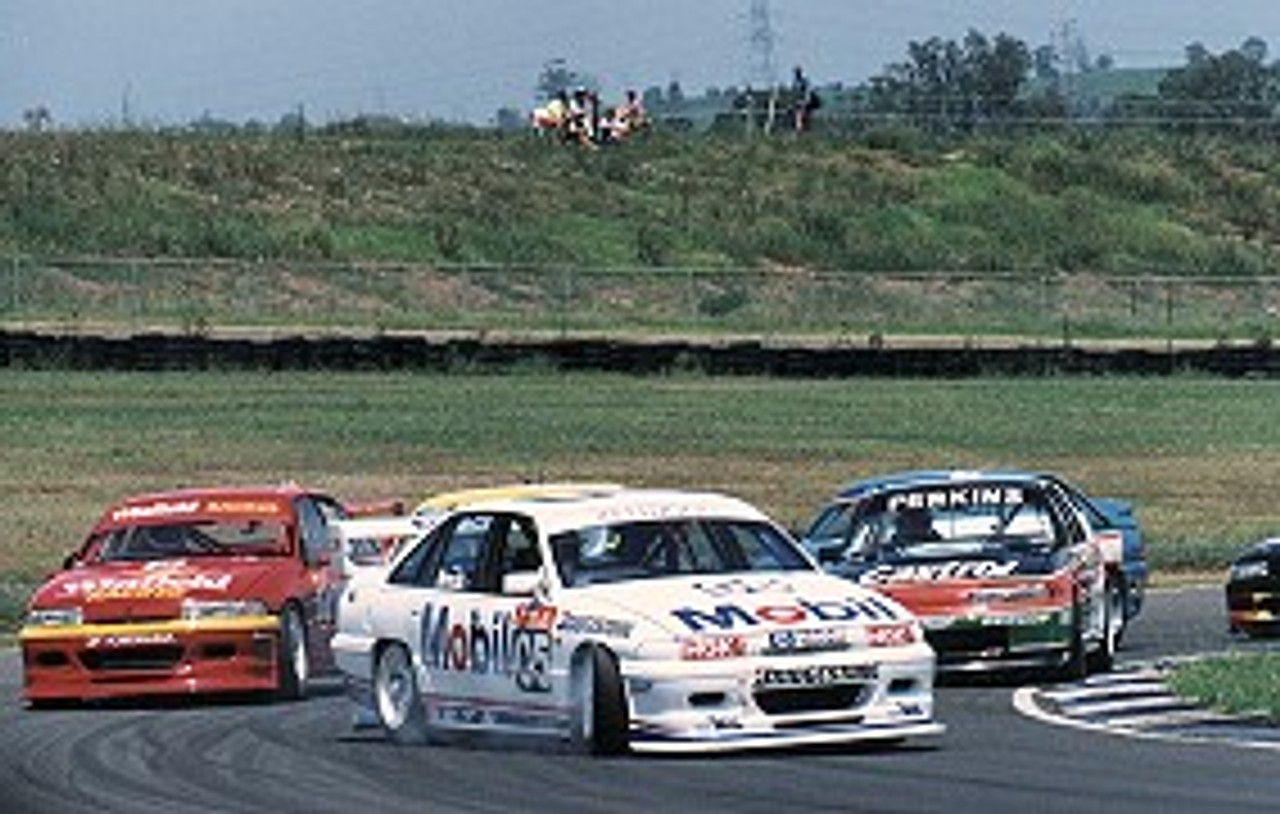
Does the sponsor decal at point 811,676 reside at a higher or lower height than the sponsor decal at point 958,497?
lower

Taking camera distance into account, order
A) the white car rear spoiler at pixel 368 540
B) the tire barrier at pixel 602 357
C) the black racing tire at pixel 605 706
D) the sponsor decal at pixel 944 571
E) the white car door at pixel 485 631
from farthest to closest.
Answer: the tire barrier at pixel 602 357 < the white car rear spoiler at pixel 368 540 < the sponsor decal at pixel 944 571 < the white car door at pixel 485 631 < the black racing tire at pixel 605 706

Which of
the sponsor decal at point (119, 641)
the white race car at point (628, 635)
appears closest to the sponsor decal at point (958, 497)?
the white race car at point (628, 635)

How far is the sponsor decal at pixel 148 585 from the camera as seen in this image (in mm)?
24109

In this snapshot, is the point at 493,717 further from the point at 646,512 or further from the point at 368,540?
the point at 368,540

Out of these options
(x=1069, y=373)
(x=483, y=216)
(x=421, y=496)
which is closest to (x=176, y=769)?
(x=421, y=496)

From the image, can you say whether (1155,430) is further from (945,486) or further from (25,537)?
(945,486)

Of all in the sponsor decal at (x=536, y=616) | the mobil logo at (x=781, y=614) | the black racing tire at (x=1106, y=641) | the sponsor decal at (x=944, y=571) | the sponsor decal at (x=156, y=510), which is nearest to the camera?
the mobil logo at (x=781, y=614)

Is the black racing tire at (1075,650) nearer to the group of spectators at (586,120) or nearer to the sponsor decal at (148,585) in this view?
the sponsor decal at (148,585)

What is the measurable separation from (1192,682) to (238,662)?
5.60m

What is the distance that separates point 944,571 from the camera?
77.1 feet

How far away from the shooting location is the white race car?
1831cm

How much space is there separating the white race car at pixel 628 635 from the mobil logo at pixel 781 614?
1cm

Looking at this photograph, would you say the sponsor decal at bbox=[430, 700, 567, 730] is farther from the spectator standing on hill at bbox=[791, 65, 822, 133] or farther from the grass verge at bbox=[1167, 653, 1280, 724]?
the spectator standing on hill at bbox=[791, 65, 822, 133]

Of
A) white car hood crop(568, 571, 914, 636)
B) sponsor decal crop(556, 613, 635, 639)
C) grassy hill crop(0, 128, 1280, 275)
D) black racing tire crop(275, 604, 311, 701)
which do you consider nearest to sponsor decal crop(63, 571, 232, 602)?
black racing tire crop(275, 604, 311, 701)
